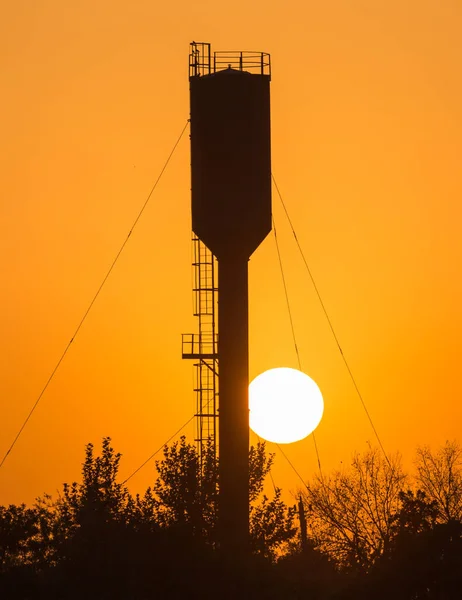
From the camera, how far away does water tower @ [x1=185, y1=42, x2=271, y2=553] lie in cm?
5056

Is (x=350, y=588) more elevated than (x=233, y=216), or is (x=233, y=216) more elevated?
(x=233, y=216)

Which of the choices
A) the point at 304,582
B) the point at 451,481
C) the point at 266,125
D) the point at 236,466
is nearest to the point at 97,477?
the point at 236,466

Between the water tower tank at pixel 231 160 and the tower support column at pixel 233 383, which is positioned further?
the water tower tank at pixel 231 160

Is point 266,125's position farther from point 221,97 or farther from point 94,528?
point 94,528

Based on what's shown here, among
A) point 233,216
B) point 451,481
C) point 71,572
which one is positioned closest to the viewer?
point 71,572

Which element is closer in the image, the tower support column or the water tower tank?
the tower support column

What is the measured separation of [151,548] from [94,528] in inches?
90.2

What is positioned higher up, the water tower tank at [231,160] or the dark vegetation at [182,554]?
the water tower tank at [231,160]

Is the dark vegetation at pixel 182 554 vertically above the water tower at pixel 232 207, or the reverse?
the water tower at pixel 232 207

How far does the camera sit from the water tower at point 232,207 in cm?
5056

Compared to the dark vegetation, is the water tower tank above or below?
above

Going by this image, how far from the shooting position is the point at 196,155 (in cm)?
5275

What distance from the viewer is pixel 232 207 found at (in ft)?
170

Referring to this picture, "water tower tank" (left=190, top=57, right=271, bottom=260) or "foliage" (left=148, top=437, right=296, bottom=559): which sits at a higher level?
"water tower tank" (left=190, top=57, right=271, bottom=260)
